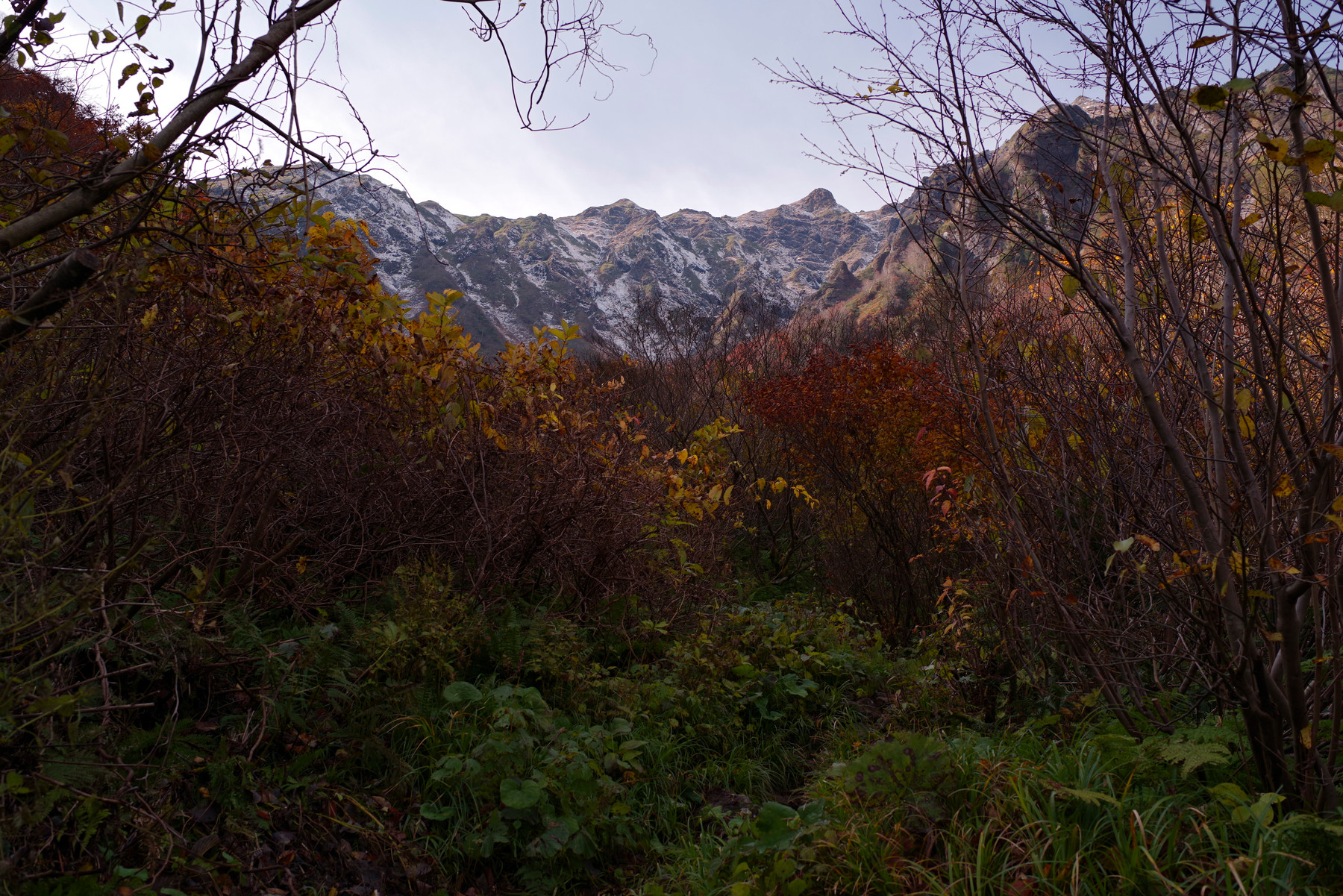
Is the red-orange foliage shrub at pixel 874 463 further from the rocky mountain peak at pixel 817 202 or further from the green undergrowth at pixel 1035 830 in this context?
the rocky mountain peak at pixel 817 202

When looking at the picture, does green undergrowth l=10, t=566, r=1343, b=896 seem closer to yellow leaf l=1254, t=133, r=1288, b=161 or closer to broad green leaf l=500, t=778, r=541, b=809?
broad green leaf l=500, t=778, r=541, b=809

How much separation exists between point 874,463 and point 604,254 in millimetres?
131243

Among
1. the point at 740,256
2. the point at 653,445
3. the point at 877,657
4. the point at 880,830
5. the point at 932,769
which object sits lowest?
the point at 877,657

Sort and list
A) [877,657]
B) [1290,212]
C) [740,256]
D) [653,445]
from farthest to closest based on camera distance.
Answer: [740,256]
[653,445]
[877,657]
[1290,212]

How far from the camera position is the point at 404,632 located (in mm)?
3449

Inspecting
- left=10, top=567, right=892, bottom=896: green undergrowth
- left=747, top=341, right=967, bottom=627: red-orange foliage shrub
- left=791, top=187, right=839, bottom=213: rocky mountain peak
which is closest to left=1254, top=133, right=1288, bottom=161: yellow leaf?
left=10, top=567, right=892, bottom=896: green undergrowth

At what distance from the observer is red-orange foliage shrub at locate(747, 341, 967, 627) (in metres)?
6.35

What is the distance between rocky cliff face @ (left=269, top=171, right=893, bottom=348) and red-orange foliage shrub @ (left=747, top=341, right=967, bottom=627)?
68451mm

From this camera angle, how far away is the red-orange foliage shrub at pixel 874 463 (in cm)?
635

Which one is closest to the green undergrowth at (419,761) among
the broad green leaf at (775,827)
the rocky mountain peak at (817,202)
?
the broad green leaf at (775,827)

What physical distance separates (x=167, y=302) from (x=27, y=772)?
2.03 meters

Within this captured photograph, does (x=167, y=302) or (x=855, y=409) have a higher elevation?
(x=167, y=302)

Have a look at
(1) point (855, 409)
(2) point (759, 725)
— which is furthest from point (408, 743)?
(1) point (855, 409)

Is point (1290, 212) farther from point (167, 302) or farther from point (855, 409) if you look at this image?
point (855, 409)
